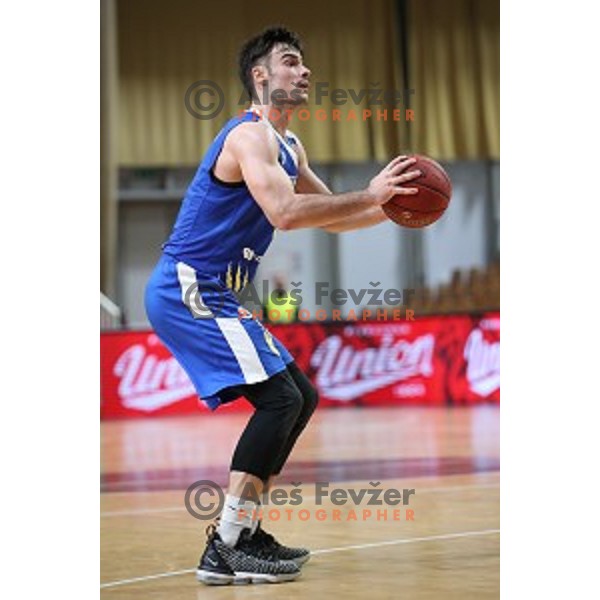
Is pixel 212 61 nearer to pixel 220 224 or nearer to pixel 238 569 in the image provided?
pixel 220 224

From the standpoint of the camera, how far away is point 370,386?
15453mm

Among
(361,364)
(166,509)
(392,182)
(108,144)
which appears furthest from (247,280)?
(108,144)

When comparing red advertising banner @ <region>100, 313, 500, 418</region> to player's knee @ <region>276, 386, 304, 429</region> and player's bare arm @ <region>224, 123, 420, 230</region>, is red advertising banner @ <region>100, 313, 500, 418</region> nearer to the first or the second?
player's knee @ <region>276, 386, 304, 429</region>

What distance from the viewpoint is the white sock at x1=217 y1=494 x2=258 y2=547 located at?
15.6 feet

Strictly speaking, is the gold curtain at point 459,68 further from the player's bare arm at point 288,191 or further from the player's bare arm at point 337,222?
the player's bare arm at point 288,191

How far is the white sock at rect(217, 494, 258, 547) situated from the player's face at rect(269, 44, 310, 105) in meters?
1.61

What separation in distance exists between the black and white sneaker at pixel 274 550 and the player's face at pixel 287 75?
1724 millimetres

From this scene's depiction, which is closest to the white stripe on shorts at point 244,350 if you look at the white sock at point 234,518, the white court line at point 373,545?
the white sock at point 234,518

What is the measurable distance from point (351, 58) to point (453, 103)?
190 centimetres

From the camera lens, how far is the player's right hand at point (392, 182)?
457 cm

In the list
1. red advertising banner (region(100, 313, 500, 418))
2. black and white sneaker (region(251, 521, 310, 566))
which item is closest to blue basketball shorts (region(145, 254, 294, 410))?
black and white sneaker (region(251, 521, 310, 566))

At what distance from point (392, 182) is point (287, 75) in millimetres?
693
